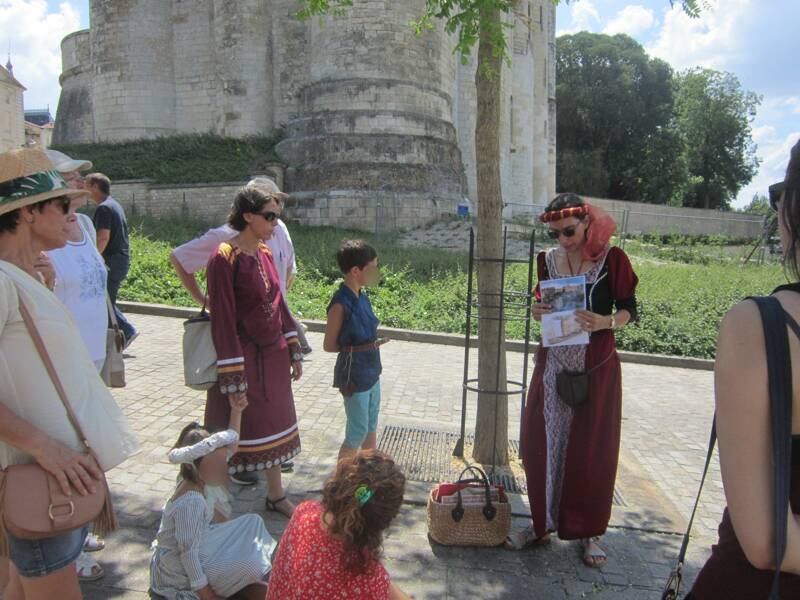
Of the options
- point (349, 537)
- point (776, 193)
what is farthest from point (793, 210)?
point (349, 537)

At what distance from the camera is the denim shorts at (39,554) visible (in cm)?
182

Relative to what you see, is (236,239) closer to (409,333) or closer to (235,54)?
(409,333)

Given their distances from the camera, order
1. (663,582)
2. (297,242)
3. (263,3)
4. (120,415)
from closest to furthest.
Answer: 1. (120,415)
2. (663,582)
3. (297,242)
4. (263,3)

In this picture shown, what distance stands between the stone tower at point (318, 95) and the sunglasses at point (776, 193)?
1611 cm

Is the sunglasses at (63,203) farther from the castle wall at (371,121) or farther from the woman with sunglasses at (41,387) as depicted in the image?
the castle wall at (371,121)

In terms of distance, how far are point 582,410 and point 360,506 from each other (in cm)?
168

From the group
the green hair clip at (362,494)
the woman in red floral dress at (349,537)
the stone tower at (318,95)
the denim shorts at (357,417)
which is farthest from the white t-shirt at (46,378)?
the stone tower at (318,95)

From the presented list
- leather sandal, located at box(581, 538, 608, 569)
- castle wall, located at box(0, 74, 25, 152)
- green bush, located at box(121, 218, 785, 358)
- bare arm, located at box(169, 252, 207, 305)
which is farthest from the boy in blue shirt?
castle wall, located at box(0, 74, 25, 152)

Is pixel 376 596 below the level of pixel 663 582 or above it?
→ above

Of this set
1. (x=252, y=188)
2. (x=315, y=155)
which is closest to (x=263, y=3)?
(x=315, y=155)

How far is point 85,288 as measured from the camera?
10.4 ft

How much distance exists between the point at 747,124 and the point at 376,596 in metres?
49.8

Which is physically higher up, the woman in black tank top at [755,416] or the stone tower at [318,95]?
the stone tower at [318,95]

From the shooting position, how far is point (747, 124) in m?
42.8
